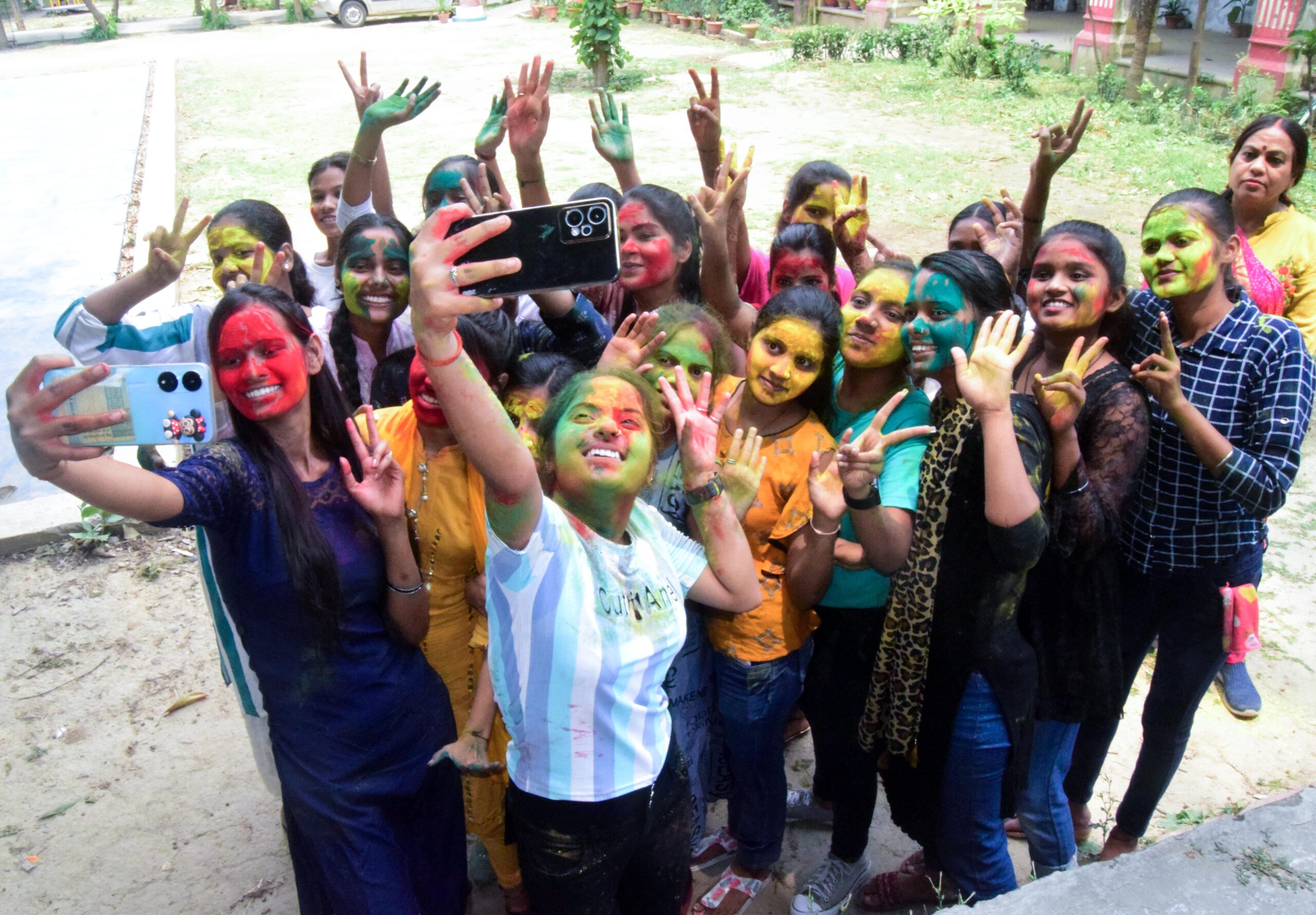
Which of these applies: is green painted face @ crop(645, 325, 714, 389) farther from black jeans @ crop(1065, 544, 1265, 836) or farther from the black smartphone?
black jeans @ crop(1065, 544, 1265, 836)

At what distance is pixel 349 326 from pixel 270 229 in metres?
0.71

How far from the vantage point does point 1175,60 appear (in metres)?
15.0

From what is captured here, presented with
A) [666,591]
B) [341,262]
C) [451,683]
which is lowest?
[451,683]

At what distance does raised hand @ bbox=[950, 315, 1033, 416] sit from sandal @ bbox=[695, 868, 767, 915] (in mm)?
1662

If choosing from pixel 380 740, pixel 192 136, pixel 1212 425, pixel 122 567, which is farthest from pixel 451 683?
pixel 192 136

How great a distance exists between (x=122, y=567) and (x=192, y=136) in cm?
1123

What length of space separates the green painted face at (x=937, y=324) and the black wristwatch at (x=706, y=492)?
68 centimetres

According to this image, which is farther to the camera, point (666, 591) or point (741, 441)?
point (741, 441)

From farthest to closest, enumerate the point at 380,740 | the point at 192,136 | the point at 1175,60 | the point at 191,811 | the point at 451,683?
the point at 1175,60 < the point at 192,136 < the point at 191,811 < the point at 451,683 < the point at 380,740

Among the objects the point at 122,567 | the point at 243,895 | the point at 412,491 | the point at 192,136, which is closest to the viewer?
the point at 412,491

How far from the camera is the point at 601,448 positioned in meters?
2.05

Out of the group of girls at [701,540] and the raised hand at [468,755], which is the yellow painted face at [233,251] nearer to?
the group of girls at [701,540]

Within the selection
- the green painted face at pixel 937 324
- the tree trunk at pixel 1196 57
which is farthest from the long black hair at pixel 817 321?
the tree trunk at pixel 1196 57

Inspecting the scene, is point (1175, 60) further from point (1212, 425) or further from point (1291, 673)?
point (1212, 425)
